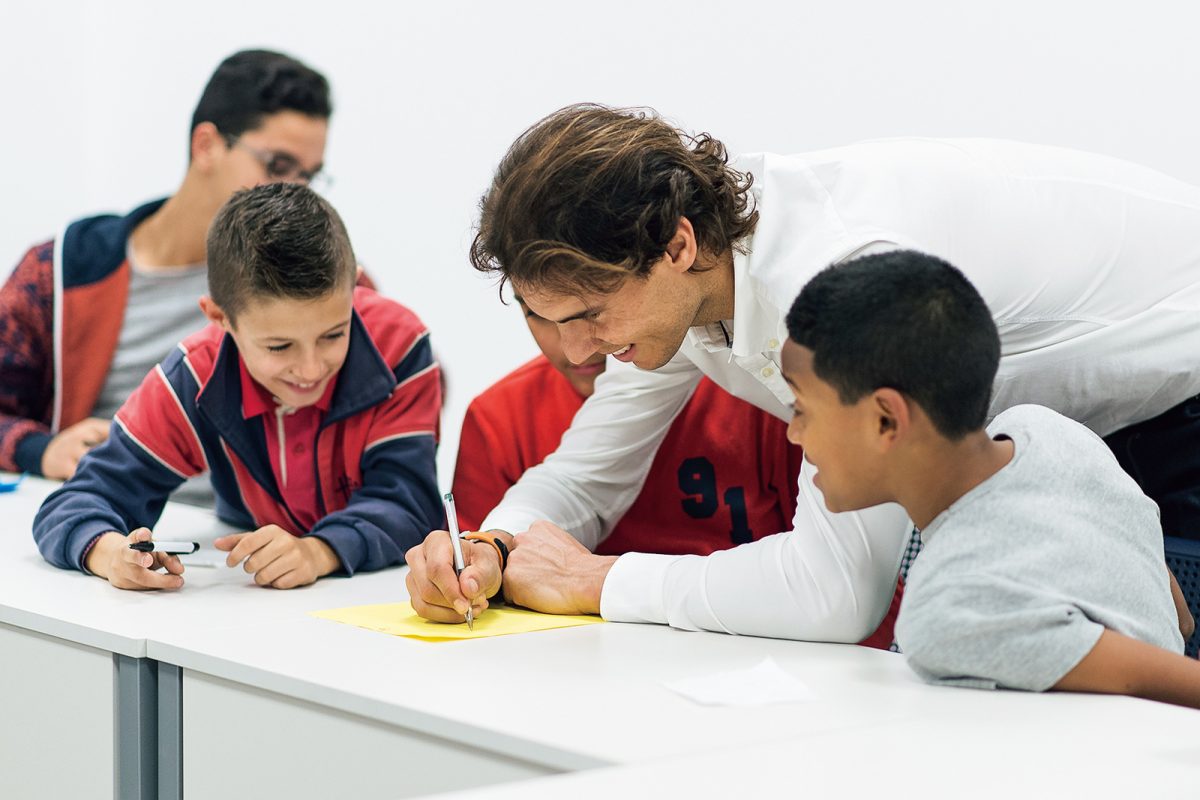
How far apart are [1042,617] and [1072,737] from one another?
0.42ft

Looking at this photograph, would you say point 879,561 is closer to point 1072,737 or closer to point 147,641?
point 1072,737

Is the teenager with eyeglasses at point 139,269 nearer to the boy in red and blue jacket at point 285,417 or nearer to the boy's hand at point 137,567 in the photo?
the boy in red and blue jacket at point 285,417

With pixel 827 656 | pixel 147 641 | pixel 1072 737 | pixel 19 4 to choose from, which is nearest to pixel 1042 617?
pixel 1072 737

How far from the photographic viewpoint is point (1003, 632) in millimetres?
1033

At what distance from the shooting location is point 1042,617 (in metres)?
1.02

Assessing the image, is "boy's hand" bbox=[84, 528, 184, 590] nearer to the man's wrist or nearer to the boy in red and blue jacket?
the boy in red and blue jacket

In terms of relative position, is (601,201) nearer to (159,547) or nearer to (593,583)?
(593,583)

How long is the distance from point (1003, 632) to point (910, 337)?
0.82 feet

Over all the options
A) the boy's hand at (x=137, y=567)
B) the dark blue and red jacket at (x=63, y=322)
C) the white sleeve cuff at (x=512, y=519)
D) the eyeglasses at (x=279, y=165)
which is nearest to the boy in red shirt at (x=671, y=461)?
the white sleeve cuff at (x=512, y=519)

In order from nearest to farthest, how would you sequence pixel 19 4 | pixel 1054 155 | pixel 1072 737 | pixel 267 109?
pixel 1072 737
pixel 1054 155
pixel 267 109
pixel 19 4

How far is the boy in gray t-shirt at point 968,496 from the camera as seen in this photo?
1.04 m

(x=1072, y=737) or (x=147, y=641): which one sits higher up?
(x=1072, y=737)

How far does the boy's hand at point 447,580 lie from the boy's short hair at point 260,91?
165 cm

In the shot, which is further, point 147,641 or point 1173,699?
point 147,641
